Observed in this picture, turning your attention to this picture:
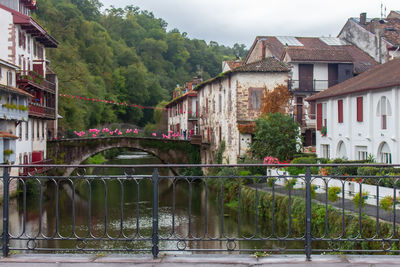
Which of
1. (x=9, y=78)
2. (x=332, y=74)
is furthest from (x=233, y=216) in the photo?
(x=9, y=78)

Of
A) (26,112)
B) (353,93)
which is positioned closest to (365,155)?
(353,93)

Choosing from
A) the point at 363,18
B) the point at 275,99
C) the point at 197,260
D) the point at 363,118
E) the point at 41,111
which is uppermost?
the point at 363,18

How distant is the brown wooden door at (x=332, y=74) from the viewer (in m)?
37.9

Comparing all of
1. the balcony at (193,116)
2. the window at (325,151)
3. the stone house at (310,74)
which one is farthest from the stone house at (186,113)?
the window at (325,151)

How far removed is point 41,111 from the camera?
38781 mm

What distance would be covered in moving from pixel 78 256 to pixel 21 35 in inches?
1328

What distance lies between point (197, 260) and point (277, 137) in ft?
87.4

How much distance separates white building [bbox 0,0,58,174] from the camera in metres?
34.9

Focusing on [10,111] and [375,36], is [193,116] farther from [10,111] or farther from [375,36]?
[10,111]

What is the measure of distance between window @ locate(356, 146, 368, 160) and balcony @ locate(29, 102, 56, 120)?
22.0m

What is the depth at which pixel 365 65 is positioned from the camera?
131 feet

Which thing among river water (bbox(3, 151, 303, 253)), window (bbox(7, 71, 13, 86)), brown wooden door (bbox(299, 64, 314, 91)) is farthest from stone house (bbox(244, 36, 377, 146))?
window (bbox(7, 71, 13, 86))

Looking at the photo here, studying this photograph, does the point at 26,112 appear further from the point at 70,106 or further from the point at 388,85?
the point at 388,85

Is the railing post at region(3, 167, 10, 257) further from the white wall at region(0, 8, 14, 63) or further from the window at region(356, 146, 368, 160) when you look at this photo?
the white wall at region(0, 8, 14, 63)
